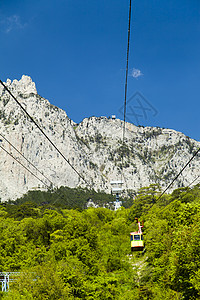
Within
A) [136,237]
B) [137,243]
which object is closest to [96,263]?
[136,237]

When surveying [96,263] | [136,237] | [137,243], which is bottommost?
[96,263]

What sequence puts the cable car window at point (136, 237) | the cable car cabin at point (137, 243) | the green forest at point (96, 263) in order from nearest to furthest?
the green forest at point (96, 263)
the cable car cabin at point (137, 243)
the cable car window at point (136, 237)

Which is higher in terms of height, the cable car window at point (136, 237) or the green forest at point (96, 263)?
the cable car window at point (136, 237)

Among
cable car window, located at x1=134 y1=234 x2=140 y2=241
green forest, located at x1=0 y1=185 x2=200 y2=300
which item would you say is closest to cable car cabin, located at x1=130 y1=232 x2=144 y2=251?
cable car window, located at x1=134 y1=234 x2=140 y2=241

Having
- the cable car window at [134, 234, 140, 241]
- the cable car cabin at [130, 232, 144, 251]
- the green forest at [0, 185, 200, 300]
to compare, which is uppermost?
the cable car window at [134, 234, 140, 241]

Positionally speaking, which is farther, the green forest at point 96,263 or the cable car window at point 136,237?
the cable car window at point 136,237

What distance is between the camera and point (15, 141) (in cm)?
15638

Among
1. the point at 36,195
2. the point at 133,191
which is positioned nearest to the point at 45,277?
the point at 36,195

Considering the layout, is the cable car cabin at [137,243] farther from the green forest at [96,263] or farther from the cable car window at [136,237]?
the green forest at [96,263]

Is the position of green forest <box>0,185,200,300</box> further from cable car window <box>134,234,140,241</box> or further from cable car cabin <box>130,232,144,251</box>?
cable car window <box>134,234,140,241</box>

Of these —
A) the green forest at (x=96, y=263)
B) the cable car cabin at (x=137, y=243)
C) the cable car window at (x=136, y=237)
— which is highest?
the cable car window at (x=136, y=237)

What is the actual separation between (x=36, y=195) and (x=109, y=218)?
77.5 meters

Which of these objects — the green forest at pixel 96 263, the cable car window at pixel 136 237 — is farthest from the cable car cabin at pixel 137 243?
the green forest at pixel 96 263

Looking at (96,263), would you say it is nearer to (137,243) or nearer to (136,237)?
(136,237)
